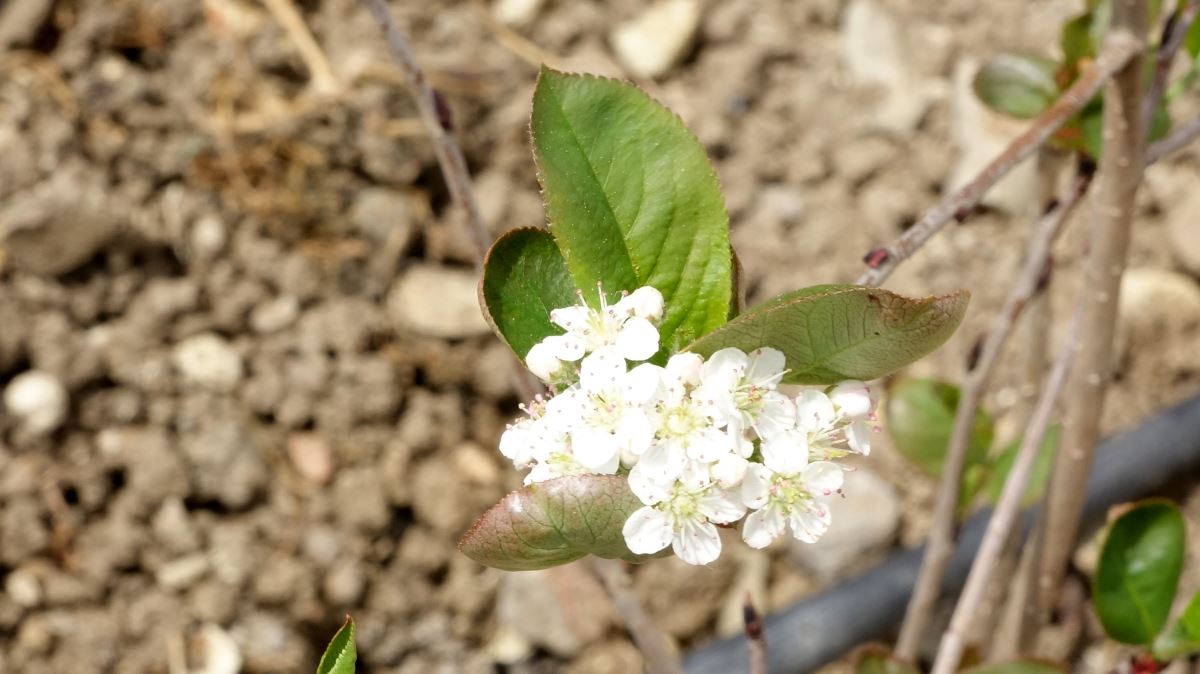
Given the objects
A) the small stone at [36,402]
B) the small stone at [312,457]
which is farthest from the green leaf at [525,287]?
the small stone at [36,402]

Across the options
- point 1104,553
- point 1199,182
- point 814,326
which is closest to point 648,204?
point 814,326

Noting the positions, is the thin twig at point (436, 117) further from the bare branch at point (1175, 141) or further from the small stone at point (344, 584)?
the small stone at point (344, 584)

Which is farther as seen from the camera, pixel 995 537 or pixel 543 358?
pixel 995 537

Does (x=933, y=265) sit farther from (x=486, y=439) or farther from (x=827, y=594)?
(x=486, y=439)

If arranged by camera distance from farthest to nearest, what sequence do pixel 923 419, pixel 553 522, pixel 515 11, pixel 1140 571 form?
1. pixel 515 11
2. pixel 923 419
3. pixel 1140 571
4. pixel 553 522

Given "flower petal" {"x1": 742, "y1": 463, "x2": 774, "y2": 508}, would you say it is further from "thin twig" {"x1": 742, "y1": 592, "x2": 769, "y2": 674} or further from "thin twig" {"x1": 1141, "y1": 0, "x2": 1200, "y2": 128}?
"thin twig" {"x1": 1141, "y1": 0, "x2": 1200, "y2": 128}

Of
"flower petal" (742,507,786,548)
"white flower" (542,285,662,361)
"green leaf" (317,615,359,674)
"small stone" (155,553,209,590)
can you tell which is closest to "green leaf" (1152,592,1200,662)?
"flower petal" (742,507,786,548)

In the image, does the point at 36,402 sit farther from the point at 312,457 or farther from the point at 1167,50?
the point at 1167,50

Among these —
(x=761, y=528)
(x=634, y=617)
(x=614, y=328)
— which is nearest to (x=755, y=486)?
(x=761, y=528)
